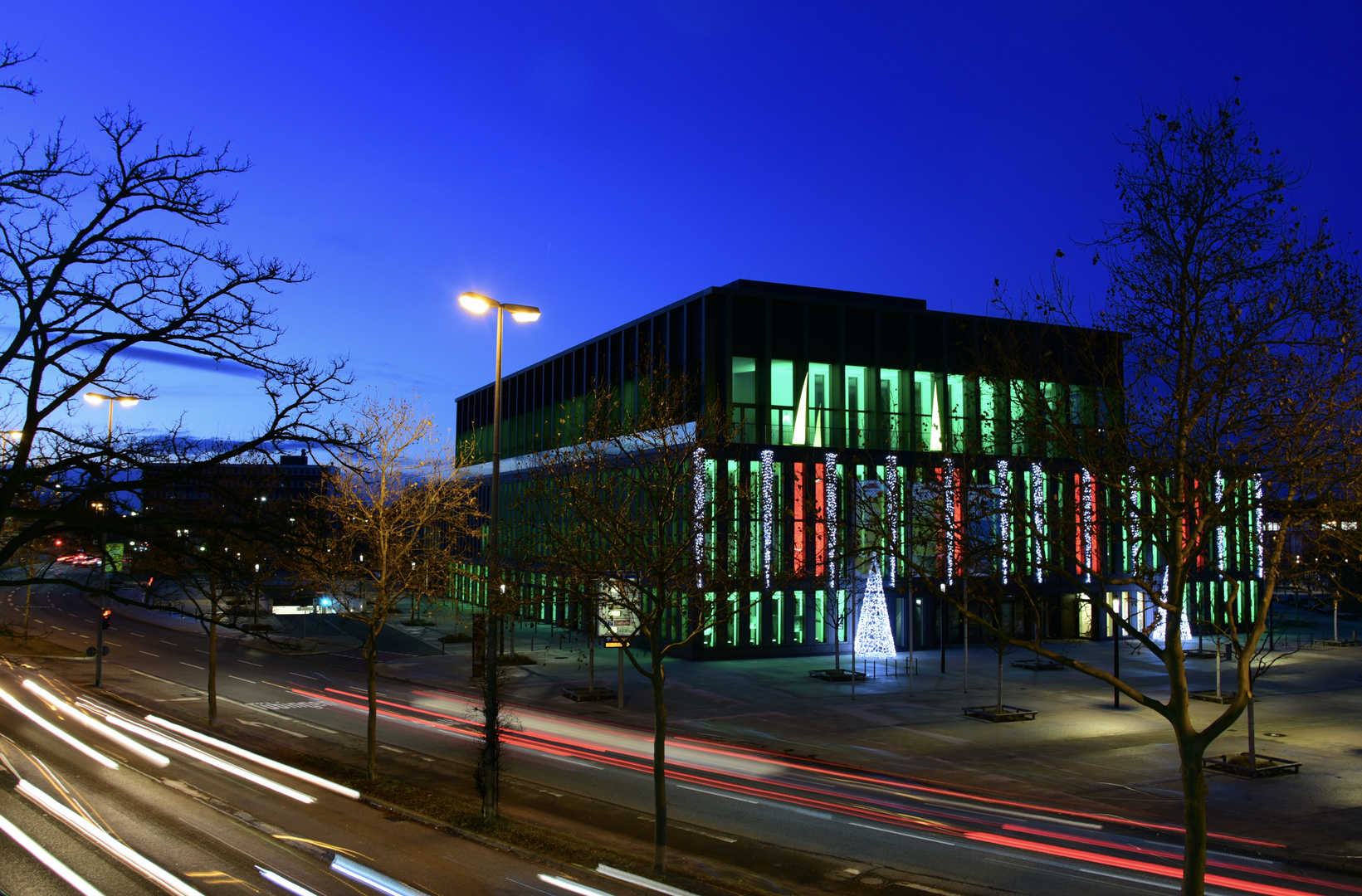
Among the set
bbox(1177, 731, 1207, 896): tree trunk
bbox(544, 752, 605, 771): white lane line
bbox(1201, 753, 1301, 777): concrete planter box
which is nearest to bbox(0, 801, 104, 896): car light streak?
bbox(544, 752, 605, 771): white lane line

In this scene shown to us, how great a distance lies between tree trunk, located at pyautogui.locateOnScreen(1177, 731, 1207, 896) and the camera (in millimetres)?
9578

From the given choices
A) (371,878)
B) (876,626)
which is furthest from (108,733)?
(876,626)

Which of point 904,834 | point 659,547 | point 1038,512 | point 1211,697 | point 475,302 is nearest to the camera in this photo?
point 1038,512

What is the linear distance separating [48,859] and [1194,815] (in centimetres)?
1593

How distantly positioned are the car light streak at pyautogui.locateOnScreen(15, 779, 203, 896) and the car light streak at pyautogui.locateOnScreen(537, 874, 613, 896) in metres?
4.56

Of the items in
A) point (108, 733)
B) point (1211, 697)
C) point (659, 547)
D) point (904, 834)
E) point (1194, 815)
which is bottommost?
point (1211, 697)

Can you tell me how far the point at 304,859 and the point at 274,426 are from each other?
7614 millimetres

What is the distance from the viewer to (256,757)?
20938mm

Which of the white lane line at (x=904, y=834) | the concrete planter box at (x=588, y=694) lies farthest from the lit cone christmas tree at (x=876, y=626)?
the white lane line at (x=904, y=834)

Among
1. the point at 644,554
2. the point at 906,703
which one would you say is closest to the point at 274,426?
the point at 644,554

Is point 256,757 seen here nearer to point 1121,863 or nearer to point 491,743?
point 491,743

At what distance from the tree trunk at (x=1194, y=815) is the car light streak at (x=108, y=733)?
20280 millimetres

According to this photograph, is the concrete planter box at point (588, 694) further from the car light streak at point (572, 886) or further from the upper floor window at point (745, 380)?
the car light streak at point (572, 886)

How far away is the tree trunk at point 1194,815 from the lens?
9.58 m
